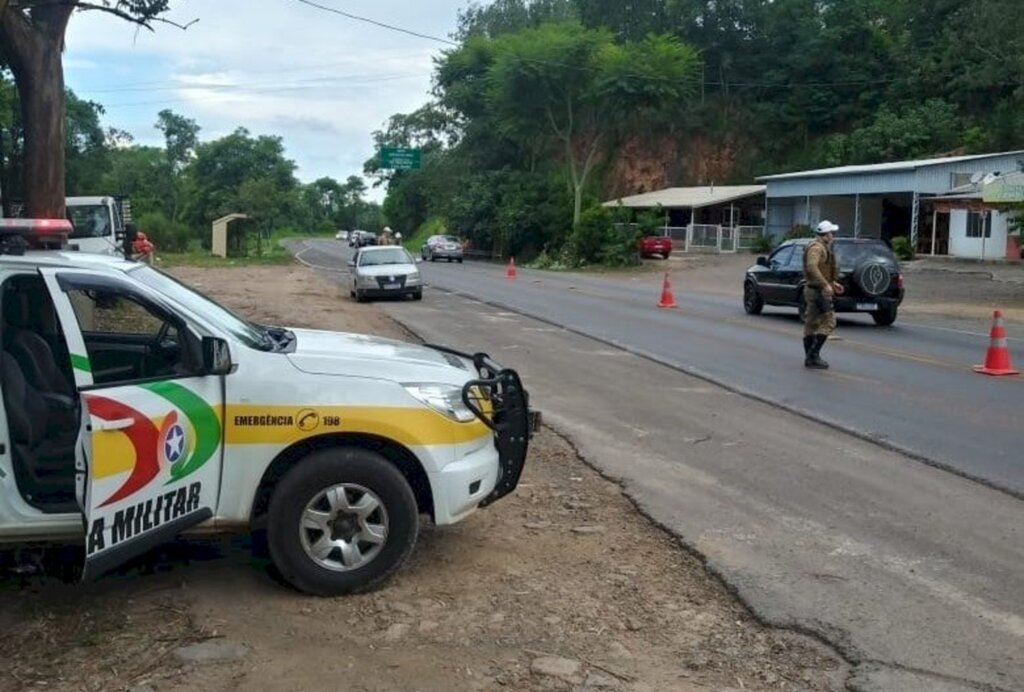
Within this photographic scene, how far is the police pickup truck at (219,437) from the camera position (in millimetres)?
4938

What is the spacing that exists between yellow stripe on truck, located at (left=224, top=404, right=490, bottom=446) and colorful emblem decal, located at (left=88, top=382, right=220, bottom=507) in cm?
11

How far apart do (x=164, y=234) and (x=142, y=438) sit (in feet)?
218

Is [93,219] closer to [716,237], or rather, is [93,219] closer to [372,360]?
[372,360]

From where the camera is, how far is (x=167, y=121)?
118 metres

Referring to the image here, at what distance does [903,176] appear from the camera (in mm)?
48438

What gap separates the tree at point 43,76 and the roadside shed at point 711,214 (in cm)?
4438

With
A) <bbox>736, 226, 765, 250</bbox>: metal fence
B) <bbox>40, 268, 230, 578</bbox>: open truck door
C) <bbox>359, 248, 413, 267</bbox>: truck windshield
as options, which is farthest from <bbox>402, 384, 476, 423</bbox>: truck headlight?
<bbox>736, 226, 765, 250</bbox>: metal fence

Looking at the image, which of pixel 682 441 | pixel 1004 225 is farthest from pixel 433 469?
pixel 1004 225

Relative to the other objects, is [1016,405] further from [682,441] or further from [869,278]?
[869,278]

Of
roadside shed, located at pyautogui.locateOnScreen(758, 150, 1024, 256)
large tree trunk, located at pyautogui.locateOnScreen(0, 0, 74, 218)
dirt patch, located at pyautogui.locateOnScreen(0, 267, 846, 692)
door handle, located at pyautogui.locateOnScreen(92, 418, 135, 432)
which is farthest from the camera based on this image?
roadside shed, located at pyautogui.locateOnScreen(758, 150, 1024, 256)

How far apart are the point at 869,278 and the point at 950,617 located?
16487 mm

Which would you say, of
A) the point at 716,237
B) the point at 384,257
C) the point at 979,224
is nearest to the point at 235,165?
the point at 716,237

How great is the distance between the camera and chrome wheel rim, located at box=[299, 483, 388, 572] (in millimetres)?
5285

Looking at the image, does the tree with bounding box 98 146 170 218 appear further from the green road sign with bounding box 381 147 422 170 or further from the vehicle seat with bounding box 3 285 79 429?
the vehicle seat with bounding box 3 285 79 429
